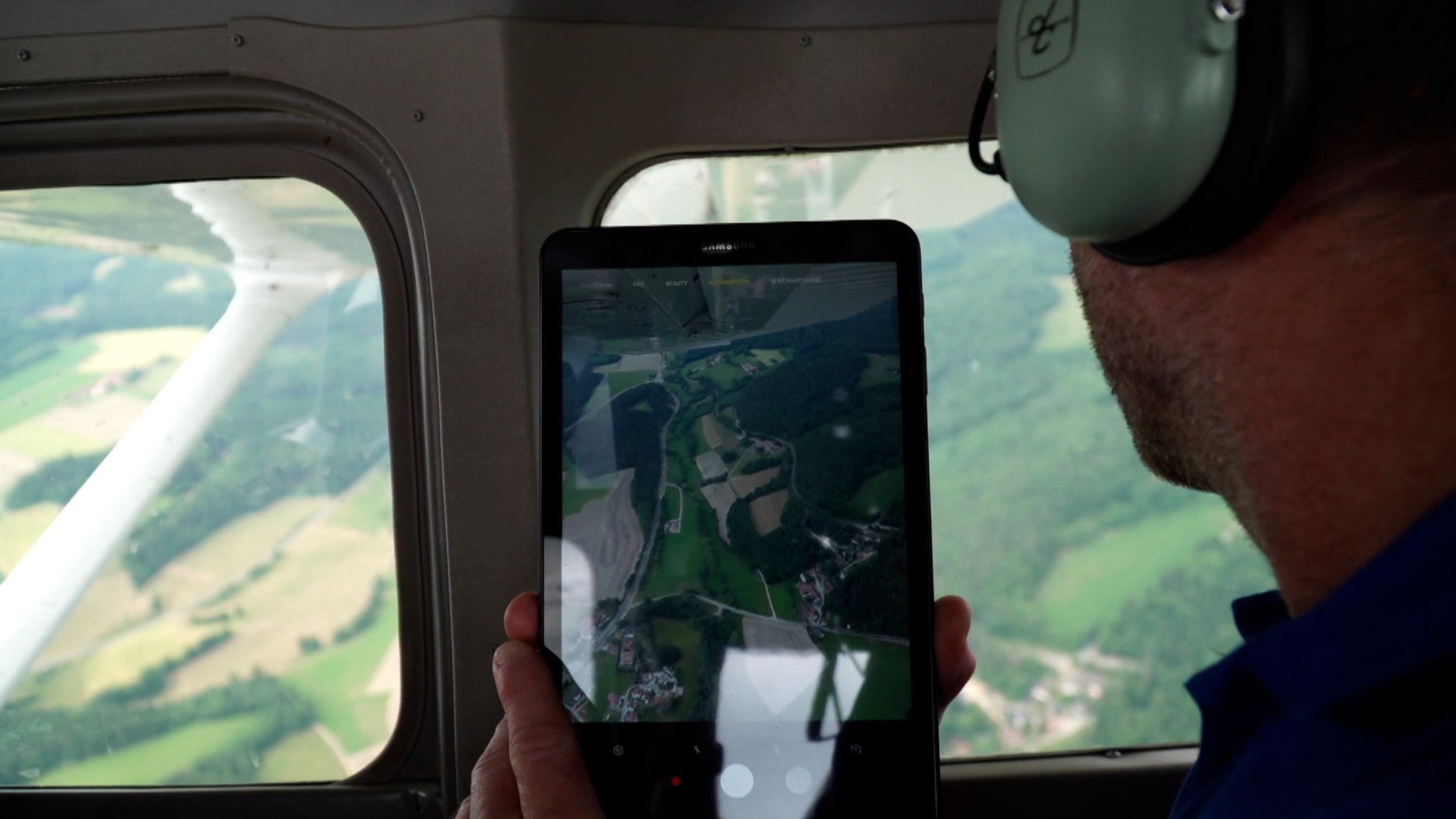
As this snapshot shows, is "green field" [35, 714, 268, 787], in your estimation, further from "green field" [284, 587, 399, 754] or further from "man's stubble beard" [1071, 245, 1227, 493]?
"man's stubble beard" [1071, 245, 1227, 493]

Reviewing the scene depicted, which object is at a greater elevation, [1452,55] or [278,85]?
[278,85]

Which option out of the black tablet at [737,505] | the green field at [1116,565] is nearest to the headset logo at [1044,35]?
the black tablet at [737,505]

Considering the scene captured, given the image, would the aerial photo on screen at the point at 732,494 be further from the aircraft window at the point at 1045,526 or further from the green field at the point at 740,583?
the aircraft window at the point at 1045,526

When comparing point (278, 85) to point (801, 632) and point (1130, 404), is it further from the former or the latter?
point (1130, 404)

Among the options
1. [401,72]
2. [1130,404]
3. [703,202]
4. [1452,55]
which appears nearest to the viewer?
[1452,55]

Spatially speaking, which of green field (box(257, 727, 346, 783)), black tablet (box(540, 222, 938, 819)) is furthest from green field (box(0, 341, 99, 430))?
black tablet (box(540, 222, 938, 819))

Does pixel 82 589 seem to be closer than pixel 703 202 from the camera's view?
No

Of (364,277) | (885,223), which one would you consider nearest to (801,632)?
(885,223)

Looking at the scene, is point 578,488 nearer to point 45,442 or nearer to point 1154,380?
point 1154,380
